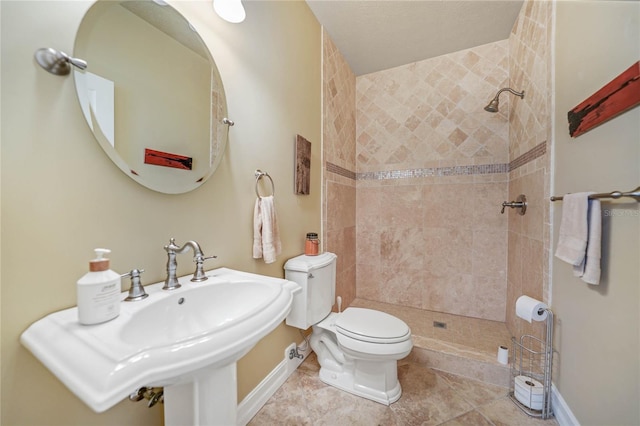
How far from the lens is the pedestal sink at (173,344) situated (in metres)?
0.42

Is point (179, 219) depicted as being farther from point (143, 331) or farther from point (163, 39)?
point (163, 39)

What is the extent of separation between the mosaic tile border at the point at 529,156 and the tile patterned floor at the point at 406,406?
1.43 metres

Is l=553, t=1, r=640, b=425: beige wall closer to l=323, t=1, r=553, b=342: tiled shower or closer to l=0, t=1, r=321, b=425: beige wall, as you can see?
l=323, t=1, r=553, b=342: tiled shower

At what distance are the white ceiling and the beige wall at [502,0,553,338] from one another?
0.63 feet

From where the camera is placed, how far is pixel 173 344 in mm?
472

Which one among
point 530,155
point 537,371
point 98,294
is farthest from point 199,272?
point 530,155

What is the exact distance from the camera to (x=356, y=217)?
8.54 feet

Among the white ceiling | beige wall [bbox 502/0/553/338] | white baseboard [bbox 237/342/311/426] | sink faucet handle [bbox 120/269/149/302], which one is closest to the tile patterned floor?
white baseboard [bbox 237/342/311/426]

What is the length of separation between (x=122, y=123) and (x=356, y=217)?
2127 mm

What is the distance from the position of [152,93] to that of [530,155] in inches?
82.6

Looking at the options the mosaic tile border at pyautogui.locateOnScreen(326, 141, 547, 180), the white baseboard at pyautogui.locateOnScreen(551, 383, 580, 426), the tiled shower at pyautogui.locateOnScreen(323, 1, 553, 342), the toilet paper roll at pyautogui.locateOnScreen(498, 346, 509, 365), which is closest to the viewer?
the white baseboard at pyautogui.locateOnScreen(551, 383, 580, 426)

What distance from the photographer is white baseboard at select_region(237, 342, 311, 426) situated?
1.19m

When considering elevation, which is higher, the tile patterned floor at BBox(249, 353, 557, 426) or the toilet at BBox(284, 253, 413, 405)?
Result: the toilet at BBox(284, 253, 413, 405)

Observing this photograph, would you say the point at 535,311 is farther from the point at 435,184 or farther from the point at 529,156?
the point at 435,184
